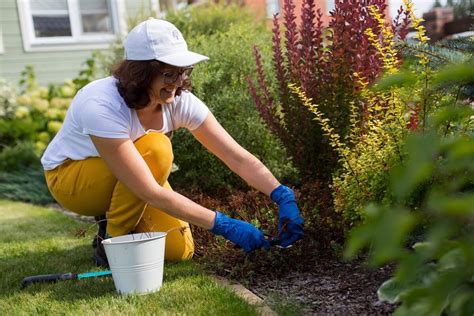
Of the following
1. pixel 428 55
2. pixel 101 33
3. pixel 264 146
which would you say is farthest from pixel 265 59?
pixel 101 33

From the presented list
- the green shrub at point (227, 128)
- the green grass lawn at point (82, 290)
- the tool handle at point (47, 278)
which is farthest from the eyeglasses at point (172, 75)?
the green shrub at point (227, 128)

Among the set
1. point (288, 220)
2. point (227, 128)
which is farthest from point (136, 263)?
point (227, 128)

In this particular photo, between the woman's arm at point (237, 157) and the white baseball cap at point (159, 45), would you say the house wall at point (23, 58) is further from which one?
the white baseball cap at point (159, 45)

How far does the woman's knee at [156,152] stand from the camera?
2.87 metres

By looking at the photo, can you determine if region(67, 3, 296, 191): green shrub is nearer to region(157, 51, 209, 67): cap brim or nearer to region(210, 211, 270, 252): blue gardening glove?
region(210, 211, 270, 252): blue gardening glove

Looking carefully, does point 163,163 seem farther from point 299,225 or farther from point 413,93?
point 413,93

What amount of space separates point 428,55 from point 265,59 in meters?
2.94

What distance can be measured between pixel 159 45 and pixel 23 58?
293 inches

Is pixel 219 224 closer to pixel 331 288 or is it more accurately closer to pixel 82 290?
pixel 331 288

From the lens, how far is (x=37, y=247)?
370 centimetres

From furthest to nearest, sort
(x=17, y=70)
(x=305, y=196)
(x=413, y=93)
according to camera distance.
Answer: (x=17, y=70) < (x=305, y=196) < (x=413, y=93)

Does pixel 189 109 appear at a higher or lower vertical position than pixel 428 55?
lower

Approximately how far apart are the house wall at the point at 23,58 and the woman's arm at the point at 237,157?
648cm

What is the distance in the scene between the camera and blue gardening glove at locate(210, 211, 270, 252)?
2.53 metres
